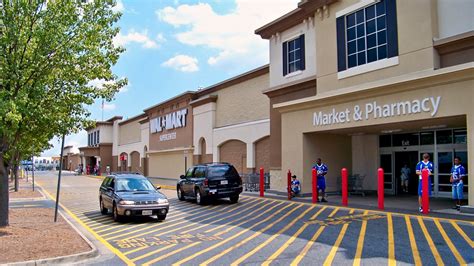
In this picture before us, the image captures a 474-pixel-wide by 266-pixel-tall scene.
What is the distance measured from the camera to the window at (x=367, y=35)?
1571 centimetres

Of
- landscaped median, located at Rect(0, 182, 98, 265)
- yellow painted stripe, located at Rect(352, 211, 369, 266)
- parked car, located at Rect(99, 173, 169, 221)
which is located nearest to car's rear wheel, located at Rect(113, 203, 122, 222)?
parked car, located at Rect(99, 173, 169, 221)

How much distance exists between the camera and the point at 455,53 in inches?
550

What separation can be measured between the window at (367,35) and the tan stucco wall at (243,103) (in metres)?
8.88

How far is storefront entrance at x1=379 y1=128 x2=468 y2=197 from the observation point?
57.0ft

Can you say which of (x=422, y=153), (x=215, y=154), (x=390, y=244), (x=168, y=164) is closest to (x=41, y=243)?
(x=390, y=244)

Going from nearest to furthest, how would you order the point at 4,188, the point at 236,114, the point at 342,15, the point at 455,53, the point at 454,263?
the point at 454,263
the point at 4,188
the point at 455,53
the point at 342,15
the point at 236,114

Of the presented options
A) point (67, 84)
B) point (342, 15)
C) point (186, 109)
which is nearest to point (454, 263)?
point (67, 84)

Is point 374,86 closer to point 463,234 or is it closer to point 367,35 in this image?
point 367,35

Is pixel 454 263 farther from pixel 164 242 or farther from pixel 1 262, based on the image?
pixel 1 262

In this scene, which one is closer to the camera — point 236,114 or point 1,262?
point 1,262

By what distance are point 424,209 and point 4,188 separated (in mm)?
11893

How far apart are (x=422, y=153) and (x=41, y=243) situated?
15.4m

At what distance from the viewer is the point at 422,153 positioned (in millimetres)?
18734

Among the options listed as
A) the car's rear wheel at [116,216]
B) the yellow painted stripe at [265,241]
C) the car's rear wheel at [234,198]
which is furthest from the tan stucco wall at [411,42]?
the car's rear wheel at [116,216]
